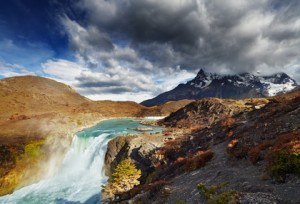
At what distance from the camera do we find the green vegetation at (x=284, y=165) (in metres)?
15.4

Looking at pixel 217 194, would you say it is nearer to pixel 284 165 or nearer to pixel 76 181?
pixel 284 165

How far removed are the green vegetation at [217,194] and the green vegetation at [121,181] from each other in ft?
38.0

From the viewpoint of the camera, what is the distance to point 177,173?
29.5 metres

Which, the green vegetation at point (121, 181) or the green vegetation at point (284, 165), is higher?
the green vegetation at point (284, 165)

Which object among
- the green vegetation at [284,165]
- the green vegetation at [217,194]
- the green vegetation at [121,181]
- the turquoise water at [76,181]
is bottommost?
the turquoise water at [76,181]

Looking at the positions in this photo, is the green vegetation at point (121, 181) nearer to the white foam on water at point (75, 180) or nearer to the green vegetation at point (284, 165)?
the white foam on water at point (75, 180)

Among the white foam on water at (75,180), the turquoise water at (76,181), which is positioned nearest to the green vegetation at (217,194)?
the turquoise water at (76,181)

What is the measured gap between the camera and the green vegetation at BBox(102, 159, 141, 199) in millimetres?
27844

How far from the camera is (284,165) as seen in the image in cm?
1603

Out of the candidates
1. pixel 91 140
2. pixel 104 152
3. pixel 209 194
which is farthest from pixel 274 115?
pixel 91 140

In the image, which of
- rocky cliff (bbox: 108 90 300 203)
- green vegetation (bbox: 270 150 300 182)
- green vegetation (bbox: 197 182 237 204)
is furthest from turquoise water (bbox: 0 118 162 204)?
green vegetation (bbox: 270 150 300 182)

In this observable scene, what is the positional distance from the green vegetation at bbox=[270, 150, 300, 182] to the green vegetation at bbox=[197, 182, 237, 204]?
2933 mm

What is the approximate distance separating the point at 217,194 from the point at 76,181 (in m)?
34.7

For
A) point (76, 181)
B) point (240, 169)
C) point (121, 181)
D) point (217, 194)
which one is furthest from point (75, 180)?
point (217, 194)
